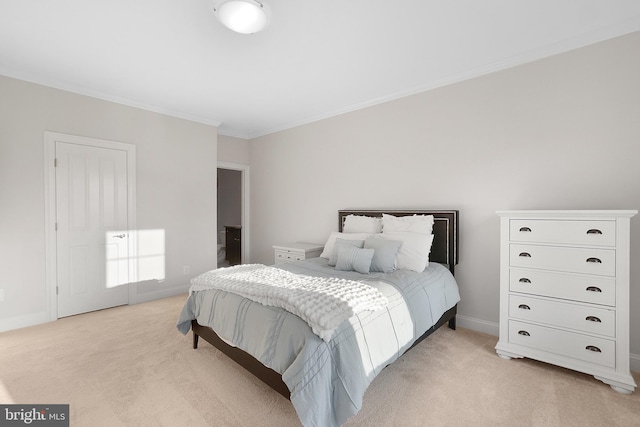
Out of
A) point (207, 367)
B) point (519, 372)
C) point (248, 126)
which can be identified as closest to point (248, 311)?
point (207, 367)

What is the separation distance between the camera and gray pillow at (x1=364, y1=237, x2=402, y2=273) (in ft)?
8.35

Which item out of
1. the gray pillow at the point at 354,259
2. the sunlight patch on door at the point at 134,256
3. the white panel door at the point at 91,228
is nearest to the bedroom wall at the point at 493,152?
the gray pillow at the point at 354,259

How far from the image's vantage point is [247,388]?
1.95 m

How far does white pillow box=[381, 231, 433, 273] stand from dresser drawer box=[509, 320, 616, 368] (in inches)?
32.4

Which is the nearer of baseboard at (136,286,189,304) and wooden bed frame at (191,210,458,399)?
wooden bed frame at (191,210,458,399)

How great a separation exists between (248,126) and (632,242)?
4.73m

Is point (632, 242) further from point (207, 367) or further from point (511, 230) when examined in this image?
point (207, 367)

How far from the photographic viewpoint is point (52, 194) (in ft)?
10.3

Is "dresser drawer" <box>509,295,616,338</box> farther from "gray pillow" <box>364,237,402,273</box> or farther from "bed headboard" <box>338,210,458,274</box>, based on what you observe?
"gray pillow" <box>364,237,402,273</box>

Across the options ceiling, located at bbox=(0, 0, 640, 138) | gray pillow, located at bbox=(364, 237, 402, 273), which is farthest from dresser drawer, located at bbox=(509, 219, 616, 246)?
ceiling, located at bbox=(0, 0, 640, 138)

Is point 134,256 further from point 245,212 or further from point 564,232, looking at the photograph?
point 564,232

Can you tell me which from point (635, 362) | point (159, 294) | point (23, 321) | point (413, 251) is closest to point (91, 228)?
point (23, 321)

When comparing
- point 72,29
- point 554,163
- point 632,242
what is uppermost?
point 72,29

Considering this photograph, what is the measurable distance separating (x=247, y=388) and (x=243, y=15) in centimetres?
253
